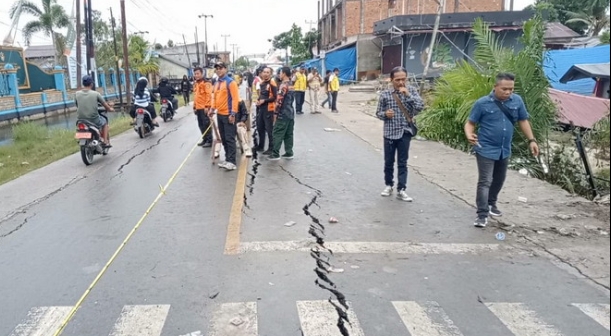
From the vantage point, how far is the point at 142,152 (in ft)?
34.5

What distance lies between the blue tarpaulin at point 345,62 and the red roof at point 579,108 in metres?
23.0

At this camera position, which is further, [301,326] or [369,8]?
[369,8]

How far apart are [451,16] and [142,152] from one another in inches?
898

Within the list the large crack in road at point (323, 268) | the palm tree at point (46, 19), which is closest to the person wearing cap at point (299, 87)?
the large crack in road at point (323, 268)

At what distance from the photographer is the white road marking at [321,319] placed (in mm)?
3186

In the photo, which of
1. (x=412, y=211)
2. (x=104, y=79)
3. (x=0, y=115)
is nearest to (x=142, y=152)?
(x=412, y=211)

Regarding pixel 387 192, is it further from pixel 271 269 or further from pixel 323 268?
pixel 271 269

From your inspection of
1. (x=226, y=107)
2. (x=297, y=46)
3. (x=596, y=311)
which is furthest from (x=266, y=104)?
(x=297, y=46)

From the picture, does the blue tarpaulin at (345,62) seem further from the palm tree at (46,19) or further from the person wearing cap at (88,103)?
the person wearing cap at (88,103)

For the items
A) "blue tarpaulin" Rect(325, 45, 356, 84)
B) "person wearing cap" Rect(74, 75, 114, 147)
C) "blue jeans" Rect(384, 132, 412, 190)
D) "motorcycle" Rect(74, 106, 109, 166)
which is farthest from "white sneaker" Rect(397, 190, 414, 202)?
"blue tarpaulin" Rect(325, 45, 356, 84)

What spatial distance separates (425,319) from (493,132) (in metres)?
2.60

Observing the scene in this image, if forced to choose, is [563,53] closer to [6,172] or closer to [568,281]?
[568,281]

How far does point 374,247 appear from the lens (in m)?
4.67

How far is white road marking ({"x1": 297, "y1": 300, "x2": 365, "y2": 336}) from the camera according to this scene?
3186 mm
